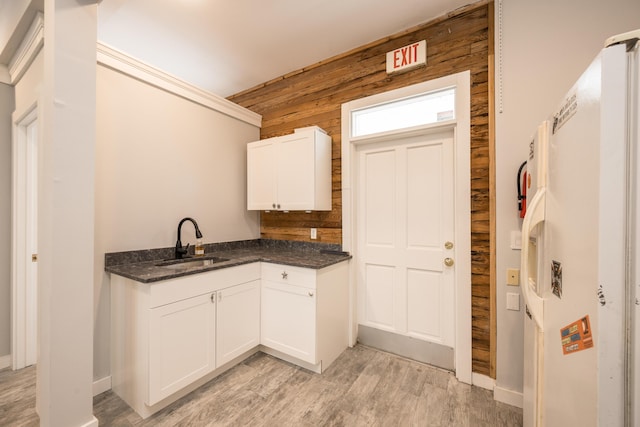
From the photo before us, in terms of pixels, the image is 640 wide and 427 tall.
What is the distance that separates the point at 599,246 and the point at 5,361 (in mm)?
3876

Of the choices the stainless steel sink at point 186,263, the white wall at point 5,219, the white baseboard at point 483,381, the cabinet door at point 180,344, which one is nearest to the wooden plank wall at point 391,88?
the white baseboard at point 483,381

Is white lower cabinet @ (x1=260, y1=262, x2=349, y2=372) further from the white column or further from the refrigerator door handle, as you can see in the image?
the refrigerator door handle

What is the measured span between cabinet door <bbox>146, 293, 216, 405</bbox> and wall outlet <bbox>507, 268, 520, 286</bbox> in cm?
220

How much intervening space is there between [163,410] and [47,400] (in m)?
0.64

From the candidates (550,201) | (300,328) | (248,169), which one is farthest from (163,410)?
(550,201)

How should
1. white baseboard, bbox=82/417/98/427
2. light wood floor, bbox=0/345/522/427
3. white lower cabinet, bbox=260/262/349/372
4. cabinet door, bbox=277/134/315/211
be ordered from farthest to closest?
cabinet door, bbox=277/134/315/211 < white lower cabinet, bbox=260/262/349/372 < light wood floor, bbox=0/345/522/427 < white baseboard, bbox=82/417/98/427

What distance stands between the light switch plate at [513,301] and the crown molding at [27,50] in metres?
3.69

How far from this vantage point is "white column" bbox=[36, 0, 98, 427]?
1.39m

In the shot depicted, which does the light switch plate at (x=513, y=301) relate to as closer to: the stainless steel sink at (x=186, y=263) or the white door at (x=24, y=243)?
the stainless steel sink at (x=186, y=263)

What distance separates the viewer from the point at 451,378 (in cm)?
210

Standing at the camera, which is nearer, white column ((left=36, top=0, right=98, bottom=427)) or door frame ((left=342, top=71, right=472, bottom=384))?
white column ((left=36, top=0, right=98, bottom=427))

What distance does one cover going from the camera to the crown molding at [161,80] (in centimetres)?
199

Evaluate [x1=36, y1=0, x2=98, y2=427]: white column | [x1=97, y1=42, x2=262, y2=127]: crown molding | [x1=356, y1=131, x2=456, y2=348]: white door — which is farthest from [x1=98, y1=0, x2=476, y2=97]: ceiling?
[x1=356, y1=131, x2=456, y2=348]: white door

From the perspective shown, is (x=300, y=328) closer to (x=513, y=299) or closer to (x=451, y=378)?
(x=451, y=378)
